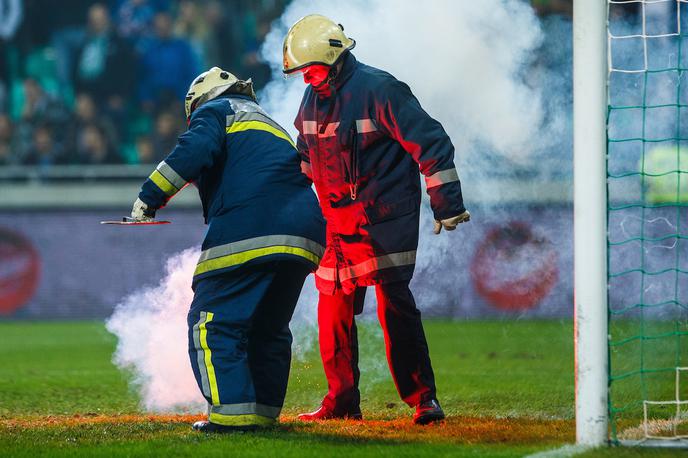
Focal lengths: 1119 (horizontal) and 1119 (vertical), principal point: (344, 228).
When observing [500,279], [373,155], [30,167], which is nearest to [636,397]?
[373,155]

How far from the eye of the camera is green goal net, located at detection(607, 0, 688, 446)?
5895mm

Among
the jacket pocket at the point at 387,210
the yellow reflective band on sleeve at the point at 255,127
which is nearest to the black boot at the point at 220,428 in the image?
the jacket pocket at the point at 387,210

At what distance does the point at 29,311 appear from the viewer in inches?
527

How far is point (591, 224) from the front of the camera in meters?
4.04

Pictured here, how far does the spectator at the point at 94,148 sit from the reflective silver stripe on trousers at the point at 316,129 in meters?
9.38

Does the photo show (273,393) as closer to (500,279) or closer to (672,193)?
(672,193)

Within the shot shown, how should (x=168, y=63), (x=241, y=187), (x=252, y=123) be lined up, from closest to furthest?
(x=241, y=187) < (x=252, y=123) < (x=168, y=63)

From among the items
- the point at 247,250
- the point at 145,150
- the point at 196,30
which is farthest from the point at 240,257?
the point at 196,30

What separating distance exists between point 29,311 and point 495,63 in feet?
24.8

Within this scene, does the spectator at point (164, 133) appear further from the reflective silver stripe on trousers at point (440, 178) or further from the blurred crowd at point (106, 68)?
the reflective silver stripe on trousers at point (440, 178)

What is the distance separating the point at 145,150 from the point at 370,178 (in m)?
9.44

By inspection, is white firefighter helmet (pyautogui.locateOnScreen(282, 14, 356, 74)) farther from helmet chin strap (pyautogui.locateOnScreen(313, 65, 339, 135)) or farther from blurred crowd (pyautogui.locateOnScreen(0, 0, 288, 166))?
blurred crowd (pyautogui.locateOnScreen(0, 0, 288, 166))

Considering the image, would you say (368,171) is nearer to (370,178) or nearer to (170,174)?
(370,178)

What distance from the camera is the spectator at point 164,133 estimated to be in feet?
45.8
